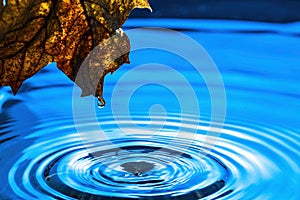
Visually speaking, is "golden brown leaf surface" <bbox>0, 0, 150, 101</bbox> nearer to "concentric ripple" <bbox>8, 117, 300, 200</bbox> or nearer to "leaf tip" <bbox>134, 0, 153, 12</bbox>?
"leaf tip" <bbox>134, 0, 153, 12</bbox>

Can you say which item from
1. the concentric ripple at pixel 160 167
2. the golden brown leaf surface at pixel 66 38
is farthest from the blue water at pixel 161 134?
the golden brown leaf surface at pixel 66 38

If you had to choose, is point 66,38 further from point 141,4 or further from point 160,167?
point 160,167

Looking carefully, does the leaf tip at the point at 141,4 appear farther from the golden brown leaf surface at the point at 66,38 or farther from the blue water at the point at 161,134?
the blue water at the point at 161,134

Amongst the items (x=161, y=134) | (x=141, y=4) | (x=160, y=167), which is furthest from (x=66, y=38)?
(x=161, y=134)

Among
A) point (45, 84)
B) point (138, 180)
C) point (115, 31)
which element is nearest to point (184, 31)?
point (45, 84)

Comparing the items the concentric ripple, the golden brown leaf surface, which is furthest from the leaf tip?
the concentric ripple

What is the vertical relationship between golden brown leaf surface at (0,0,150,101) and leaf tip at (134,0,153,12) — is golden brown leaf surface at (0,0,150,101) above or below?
below
